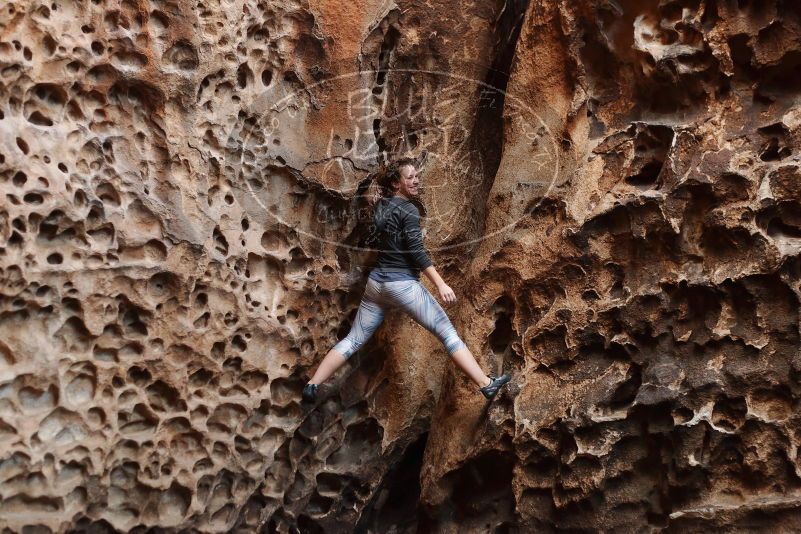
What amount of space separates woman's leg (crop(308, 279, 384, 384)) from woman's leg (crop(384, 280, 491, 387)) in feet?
0.34

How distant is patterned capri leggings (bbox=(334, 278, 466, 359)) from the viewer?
12.3 feet

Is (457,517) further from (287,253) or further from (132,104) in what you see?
(132,104)

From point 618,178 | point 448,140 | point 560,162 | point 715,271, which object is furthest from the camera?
point 448,140

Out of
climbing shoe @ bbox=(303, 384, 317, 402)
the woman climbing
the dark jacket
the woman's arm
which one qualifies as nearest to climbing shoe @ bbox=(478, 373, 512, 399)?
the woman climbing

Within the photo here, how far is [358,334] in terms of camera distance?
12.6 ft

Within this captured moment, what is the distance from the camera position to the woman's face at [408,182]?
3.76 metres

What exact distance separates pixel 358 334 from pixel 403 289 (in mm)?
284

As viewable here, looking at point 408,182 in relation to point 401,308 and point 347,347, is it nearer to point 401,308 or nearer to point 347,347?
point 401,308

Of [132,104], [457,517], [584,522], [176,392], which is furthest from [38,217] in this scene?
[584,522]

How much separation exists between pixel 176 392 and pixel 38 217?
2.87ft

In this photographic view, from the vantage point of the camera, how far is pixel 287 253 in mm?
3926

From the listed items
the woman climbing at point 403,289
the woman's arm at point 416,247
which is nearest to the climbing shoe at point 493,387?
the woman climbing at point 403,289

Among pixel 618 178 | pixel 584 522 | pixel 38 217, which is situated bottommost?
pixel 584 522

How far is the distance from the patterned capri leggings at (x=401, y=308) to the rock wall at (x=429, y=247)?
22 cm
